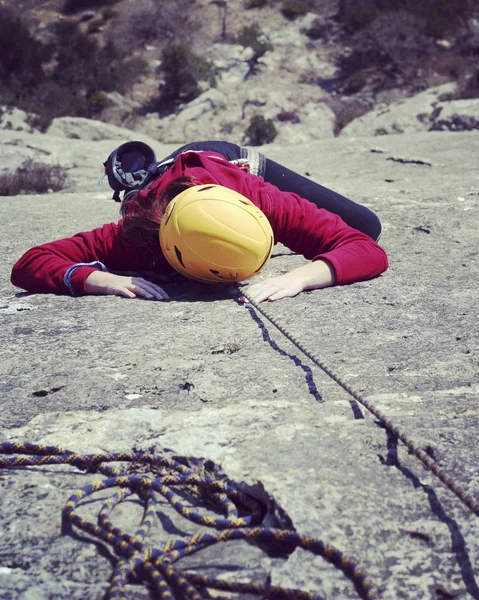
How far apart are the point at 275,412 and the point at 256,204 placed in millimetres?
1254

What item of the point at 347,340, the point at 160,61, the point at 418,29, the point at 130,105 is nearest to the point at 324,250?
the point at 347,340

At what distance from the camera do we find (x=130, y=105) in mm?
18516

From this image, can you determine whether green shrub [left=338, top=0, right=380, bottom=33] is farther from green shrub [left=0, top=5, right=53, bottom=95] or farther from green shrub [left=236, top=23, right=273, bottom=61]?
green shrub [left=0, top=5, right=53, bottom=95]

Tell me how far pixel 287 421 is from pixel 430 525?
0.53 meters

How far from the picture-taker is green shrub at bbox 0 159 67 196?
287 inches

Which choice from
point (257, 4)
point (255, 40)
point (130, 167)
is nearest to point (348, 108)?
point (255, 40)

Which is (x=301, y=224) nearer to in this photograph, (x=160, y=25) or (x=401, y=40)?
(x=401, y=40)

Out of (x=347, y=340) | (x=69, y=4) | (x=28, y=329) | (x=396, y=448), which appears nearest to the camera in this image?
(x=396, y=448)

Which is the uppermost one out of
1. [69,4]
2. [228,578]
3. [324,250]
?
[69,4]

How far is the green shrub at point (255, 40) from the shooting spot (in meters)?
20.3

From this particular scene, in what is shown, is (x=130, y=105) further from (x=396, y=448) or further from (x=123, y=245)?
(x=396, y=448)

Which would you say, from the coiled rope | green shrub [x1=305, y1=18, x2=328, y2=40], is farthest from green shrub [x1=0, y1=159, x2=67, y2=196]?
green shrub [x1=305, y1=18, x2=328, y2=40]

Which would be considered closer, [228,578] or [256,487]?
[228,578]

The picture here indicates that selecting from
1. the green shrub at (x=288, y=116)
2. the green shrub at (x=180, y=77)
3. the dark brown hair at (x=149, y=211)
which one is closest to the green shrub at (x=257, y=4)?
the green shrub at (x=180, y=77)
